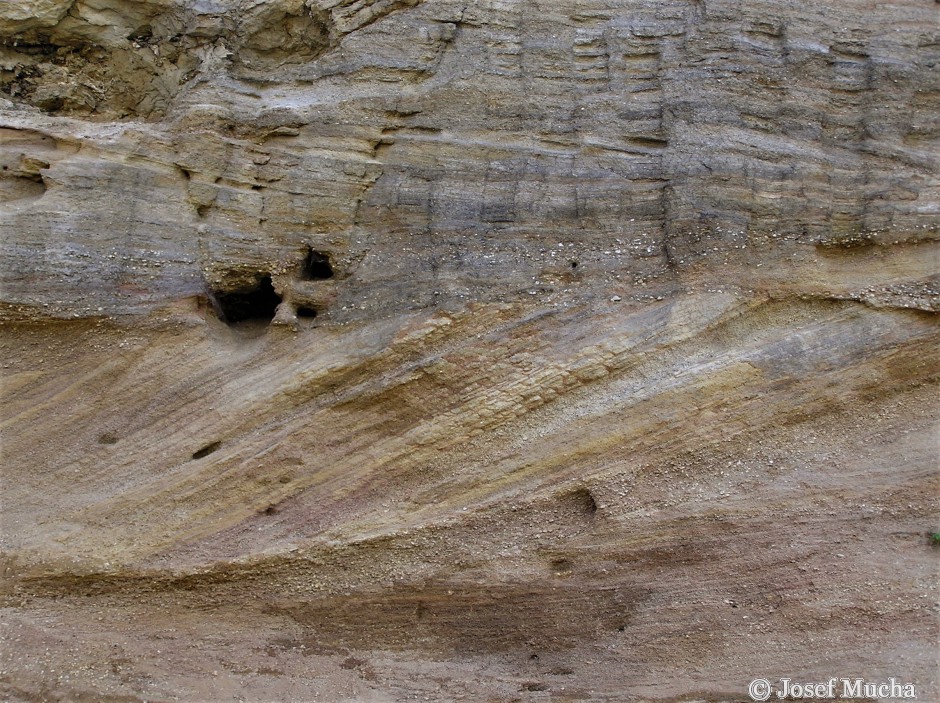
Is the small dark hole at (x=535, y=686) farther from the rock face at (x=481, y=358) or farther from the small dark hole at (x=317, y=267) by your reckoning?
the small dark hole at (x=317, y=267)

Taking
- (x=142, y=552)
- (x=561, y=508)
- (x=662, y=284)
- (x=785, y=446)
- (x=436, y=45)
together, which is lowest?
(x=142, y=552)

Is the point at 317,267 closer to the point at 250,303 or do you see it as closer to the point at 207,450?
the point at 250,303

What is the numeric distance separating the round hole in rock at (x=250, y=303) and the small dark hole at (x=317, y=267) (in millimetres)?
405

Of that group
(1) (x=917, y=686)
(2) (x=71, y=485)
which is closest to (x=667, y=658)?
(1) (x=917, y=686)

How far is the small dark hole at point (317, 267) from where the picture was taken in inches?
305

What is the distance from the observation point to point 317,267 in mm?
7938

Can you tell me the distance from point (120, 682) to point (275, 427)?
2.86 m

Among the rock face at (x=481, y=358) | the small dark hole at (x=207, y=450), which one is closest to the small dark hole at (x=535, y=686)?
the rock face at (x=481, y=358)

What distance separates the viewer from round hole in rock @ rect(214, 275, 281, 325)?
787 cm

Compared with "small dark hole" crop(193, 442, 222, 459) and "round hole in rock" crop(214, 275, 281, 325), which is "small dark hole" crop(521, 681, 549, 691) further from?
"round hole in rock" crop(214, 275, 281, 325)

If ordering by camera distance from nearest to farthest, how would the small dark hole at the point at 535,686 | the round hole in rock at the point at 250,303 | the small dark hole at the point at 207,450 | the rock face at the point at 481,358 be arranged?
the small dark hole at the point at 535,686 < the rock face at the point at 481,358 < the small dark hole at the point at 207,450 < the round hole in rock at the point at 250,303

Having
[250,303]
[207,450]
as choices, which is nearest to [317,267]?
[250,303]

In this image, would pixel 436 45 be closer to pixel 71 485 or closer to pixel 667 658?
pixel 71 485

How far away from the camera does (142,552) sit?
733cm
